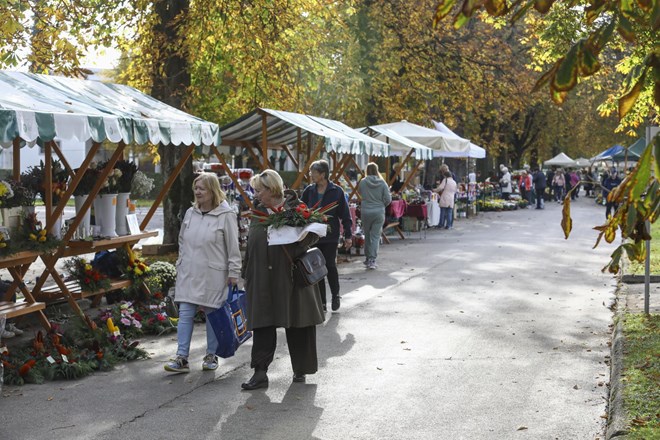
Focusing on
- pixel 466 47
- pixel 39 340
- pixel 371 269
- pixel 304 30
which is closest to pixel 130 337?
pixel 39 340

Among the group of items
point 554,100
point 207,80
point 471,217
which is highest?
point 207,80

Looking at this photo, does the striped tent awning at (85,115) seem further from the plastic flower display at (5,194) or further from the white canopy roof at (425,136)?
the white canopy roof at (425,136)

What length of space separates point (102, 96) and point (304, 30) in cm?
1387

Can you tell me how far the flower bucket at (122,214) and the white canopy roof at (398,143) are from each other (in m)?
12.5

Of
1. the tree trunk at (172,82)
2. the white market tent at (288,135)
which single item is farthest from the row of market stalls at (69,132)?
the tree trunk at (172,82)

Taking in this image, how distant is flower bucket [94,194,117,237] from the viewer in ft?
35.4

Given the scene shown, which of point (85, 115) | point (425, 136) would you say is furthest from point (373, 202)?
Result: point (425, 136)

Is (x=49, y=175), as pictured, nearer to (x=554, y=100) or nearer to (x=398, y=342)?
(x=398, y=342)

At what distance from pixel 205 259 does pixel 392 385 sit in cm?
184

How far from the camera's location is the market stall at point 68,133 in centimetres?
860

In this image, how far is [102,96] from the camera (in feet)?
36.3

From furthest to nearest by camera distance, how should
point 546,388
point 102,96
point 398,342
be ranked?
point 102,96
point 398,342
point 546,388

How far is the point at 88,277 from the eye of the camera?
1052 centimetres

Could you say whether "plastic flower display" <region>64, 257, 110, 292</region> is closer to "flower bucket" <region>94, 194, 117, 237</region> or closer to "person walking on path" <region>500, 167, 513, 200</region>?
"flower bucket" <region>94, 194, 117, 237</region>
